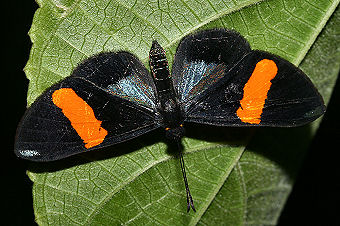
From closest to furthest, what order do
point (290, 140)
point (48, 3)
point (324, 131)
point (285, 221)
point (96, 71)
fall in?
1. point (48, 3)
2. point (96, 71)
3. point (290, 140)
4. point (324, 131)
5. point (285, 221)

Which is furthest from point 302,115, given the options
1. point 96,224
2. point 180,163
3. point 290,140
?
point 96,224

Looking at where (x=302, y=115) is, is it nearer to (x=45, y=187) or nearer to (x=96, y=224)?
(x=96, y=224)

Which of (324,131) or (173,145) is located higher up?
(173,145)

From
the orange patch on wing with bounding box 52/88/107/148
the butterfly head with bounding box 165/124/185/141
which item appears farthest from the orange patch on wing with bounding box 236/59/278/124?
the orange patch on wing with bounding box 52/88/107/148

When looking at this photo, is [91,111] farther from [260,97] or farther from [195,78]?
[260,97]

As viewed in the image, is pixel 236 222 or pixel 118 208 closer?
pixel 118 208

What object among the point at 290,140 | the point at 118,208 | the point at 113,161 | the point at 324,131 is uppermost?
the point at 113,161

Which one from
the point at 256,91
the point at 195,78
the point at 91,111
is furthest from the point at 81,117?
the point at 256,91
